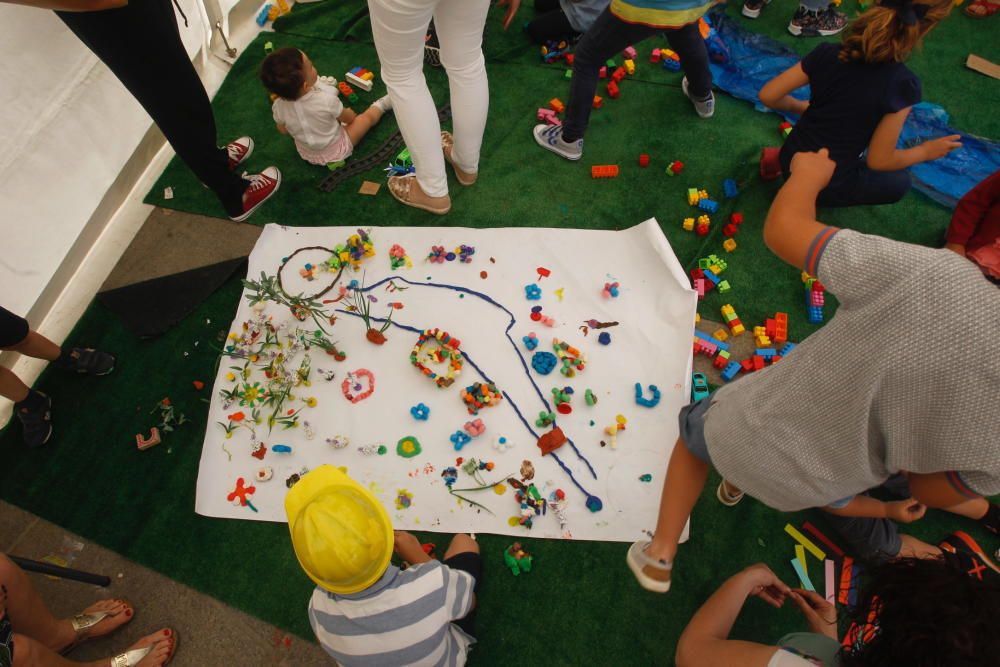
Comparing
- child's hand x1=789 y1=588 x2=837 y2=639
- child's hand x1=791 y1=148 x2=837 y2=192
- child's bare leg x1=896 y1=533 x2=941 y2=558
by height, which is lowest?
child's bare leg x1=896 y1=533 x2=941 y2=558

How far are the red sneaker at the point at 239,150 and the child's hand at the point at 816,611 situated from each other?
282 cm

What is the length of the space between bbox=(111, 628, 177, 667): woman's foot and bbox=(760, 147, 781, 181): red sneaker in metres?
2.86

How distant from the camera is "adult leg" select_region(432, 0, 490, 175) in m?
1.81

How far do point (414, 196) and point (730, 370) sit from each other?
4.82 ft

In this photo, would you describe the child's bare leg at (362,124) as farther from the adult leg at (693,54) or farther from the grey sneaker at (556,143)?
the adult leg at (693,54)

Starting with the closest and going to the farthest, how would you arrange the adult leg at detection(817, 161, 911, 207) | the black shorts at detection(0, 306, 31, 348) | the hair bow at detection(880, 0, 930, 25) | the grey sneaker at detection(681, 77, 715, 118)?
the hair bow at detection(880, 0, 930, 25) < the black shorts at detection(0, 306, 31, 348) < the adult leg at detection(817, 161, 911, 207) < the grey sneaker at detection(681, 77, 715, 118)

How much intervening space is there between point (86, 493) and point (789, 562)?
247 cm

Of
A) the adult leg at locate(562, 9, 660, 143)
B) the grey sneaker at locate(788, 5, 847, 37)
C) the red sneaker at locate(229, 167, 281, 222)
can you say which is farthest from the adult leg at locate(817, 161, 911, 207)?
the red sneaker at locate(229, 167, 281, 222)

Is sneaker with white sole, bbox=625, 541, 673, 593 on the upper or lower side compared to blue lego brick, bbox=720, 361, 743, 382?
upper

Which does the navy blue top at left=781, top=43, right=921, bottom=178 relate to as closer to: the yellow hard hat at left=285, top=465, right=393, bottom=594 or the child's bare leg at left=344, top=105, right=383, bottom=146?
the child's bare leg at left=344, top=105, right=383, bottom=146

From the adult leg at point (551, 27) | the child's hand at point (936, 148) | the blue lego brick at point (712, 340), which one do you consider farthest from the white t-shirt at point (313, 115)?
the child's hand at point (936, 148)

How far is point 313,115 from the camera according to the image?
2.42 meters

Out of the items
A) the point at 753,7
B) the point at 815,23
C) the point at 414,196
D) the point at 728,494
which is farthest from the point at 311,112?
the point at 815,23

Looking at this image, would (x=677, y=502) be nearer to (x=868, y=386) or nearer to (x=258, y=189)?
(x=868, y=386)
